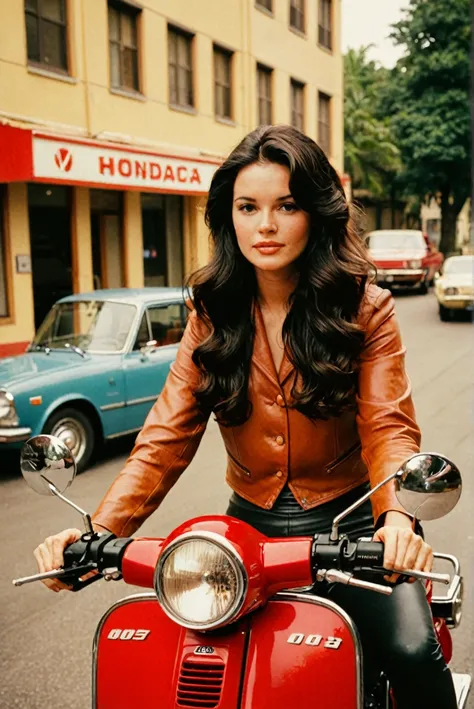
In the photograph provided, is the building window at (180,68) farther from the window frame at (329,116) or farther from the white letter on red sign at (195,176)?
the window frame at (329,116)

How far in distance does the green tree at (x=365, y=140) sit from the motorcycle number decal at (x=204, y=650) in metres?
38.3

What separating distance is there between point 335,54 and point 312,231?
26347mm

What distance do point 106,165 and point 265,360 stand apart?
13553 millimetres

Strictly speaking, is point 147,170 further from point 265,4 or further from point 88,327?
point 88,327

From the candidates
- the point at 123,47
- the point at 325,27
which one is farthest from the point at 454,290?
the point at 325,27

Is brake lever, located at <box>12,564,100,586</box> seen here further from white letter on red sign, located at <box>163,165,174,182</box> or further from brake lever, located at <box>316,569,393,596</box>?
white letter on red sign, located at <box>163,165,174,182</box>

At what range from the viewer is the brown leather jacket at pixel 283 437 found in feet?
7.34

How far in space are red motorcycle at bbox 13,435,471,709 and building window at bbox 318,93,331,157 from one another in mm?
25835

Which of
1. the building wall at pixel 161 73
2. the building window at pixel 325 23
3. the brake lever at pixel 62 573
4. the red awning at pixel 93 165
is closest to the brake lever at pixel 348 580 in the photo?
the brake lever at pixel 62 573

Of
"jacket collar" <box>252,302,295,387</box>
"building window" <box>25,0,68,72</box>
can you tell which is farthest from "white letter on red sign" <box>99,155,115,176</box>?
"jacket collar" <box>252,302,295,387</box>

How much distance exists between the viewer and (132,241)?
1758cm

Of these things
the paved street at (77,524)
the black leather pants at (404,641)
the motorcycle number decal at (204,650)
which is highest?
the motorcycle number decal at (204,650)

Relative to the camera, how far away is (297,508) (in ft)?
7.70

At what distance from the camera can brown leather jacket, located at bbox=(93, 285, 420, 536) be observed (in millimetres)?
2238
